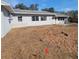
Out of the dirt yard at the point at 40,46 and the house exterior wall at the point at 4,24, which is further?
the house exterior wall at the point at 4,24

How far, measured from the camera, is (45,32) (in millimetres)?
4191

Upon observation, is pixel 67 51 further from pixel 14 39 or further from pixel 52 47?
pixel 14 39

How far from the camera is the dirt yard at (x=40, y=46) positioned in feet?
10.6

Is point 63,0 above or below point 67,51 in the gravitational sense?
above

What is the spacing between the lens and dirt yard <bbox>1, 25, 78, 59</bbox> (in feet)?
10.6

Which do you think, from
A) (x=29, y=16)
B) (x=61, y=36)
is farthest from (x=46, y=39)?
(x=29, y=16)

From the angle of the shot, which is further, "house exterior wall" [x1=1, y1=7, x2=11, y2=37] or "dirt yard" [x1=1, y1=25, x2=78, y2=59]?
"house exterior wall" [x1=1, y1=7, x2=11, y2=37]

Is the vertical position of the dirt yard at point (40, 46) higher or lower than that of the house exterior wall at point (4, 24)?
lower

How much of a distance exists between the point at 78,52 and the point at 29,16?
5.85 metres

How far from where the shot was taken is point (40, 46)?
3461 millimetres

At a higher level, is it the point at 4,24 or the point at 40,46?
the point at 4,24

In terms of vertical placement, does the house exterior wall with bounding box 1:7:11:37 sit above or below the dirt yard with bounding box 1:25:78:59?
above

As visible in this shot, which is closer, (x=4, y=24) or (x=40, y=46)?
(x=40, y=46)

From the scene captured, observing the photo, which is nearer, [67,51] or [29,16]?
[67,51]
